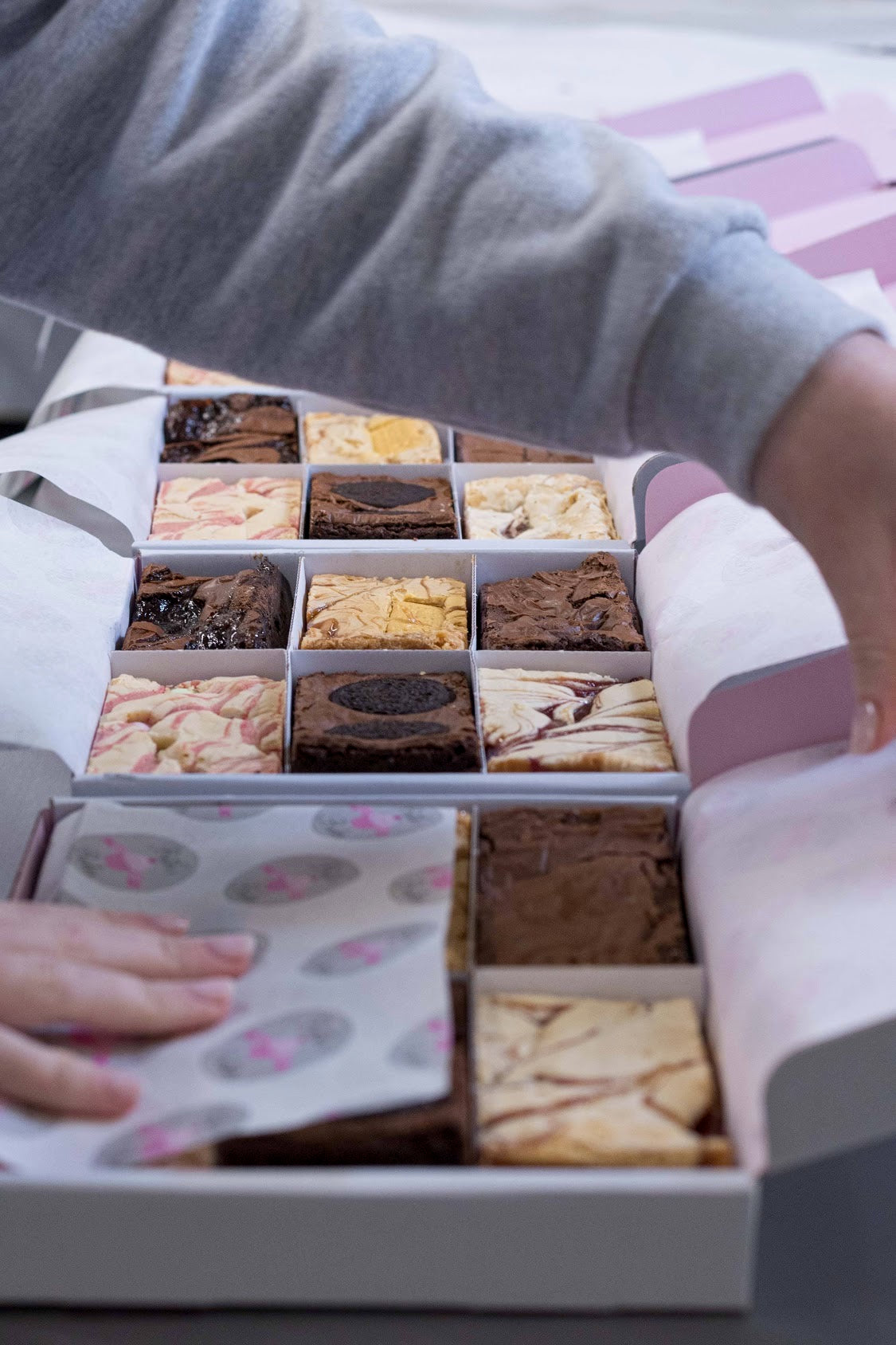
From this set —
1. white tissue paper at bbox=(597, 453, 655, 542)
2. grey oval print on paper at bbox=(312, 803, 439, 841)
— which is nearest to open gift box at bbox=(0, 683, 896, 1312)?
grey oval print on paper at bbox=(312, 803, 439, 841)

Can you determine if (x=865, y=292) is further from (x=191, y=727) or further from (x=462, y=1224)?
(x=462, y=1224)

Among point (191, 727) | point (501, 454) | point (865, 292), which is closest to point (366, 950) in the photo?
point (191, 727)

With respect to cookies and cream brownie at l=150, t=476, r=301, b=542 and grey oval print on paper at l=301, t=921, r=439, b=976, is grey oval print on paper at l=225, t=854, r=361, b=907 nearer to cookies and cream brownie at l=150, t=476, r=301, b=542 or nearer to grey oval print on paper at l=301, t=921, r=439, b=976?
grey oval print on paper at l=301, t=921, r=439, b=976

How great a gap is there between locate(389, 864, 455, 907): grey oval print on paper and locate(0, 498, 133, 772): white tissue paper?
0.39 meters

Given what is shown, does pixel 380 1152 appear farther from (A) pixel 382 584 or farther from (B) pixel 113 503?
(B) pixel 113 503

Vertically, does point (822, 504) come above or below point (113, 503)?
above

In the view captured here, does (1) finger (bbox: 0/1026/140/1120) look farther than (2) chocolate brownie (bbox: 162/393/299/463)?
No

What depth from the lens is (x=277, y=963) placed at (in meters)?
1.08

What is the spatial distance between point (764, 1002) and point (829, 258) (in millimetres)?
1414

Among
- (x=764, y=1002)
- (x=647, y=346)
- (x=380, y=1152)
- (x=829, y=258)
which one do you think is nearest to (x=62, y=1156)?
(x=380, y=1152)

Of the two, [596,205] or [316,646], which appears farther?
[316,646]

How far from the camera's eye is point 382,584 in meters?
1.78

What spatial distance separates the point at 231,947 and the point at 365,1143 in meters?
0.19

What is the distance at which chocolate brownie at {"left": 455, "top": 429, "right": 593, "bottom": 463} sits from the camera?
2141mm
